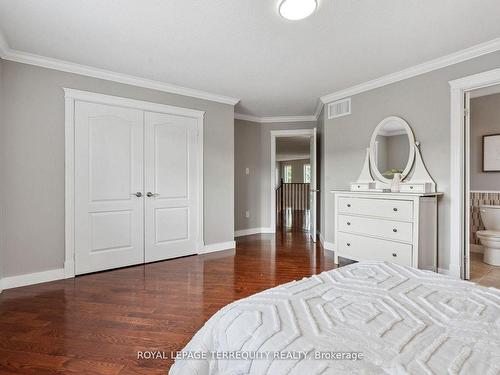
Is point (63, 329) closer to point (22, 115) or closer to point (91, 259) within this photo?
point (91, 259)

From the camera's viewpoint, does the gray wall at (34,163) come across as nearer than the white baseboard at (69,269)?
Yes

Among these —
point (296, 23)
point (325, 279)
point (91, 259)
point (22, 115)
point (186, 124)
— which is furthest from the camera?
point (186, 124)

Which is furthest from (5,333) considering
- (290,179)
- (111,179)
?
(290,179)

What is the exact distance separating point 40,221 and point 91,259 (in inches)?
26.8

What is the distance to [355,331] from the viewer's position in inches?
33.5

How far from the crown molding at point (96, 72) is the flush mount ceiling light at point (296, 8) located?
2.08 m

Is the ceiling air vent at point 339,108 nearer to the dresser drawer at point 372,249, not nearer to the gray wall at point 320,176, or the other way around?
the gray wall at point 320,176

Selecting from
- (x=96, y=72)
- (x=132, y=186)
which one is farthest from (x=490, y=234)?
(x=96, y=72)

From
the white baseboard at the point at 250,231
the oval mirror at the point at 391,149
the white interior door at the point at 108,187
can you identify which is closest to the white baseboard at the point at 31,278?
the white interior door at the point at 108,187

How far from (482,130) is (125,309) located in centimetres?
524

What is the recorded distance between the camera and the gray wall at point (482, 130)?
3984mm

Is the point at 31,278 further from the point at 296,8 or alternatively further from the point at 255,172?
the point at 255,172

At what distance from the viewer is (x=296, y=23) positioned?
224cm

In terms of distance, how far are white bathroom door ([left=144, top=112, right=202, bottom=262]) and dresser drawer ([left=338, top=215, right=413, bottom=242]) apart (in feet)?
6.87
